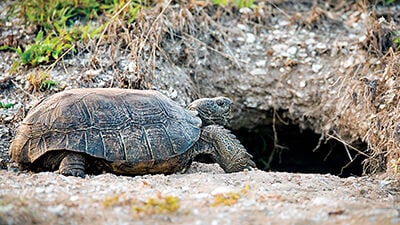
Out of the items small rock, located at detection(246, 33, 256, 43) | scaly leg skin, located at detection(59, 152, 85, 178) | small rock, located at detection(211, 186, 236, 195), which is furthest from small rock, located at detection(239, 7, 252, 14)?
small rock, located at detection(211, 186, 236, 195)

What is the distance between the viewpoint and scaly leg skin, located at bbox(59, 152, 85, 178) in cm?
459

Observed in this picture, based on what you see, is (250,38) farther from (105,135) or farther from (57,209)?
(57,209)

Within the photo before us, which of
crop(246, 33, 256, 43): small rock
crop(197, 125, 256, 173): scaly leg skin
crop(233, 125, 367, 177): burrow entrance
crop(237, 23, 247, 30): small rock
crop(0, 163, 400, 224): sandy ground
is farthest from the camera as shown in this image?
crop(233, 125, 367, 177): burrow entrance

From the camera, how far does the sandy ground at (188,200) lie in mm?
3484

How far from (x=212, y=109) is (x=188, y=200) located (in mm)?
1969

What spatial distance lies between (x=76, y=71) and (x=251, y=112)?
2125 mm

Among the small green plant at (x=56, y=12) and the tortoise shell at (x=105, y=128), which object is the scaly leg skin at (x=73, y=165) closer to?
the tortoise shell at (x=105, y=128)

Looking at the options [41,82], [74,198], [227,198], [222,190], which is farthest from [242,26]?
[74,198]

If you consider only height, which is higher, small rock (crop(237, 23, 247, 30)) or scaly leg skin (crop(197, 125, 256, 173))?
small rock (crop(237, 23, 247, 30))

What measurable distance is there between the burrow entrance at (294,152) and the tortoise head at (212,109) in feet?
5.77

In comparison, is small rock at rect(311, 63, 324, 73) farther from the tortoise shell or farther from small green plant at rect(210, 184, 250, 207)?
small green plant at rect(210, 184, 250, 207)

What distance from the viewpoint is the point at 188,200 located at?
3.89 meters

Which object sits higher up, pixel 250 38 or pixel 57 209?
pixel 250 38

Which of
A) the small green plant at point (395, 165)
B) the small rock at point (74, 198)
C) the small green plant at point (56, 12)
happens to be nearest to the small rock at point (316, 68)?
the small green plant at point (395, 165)
